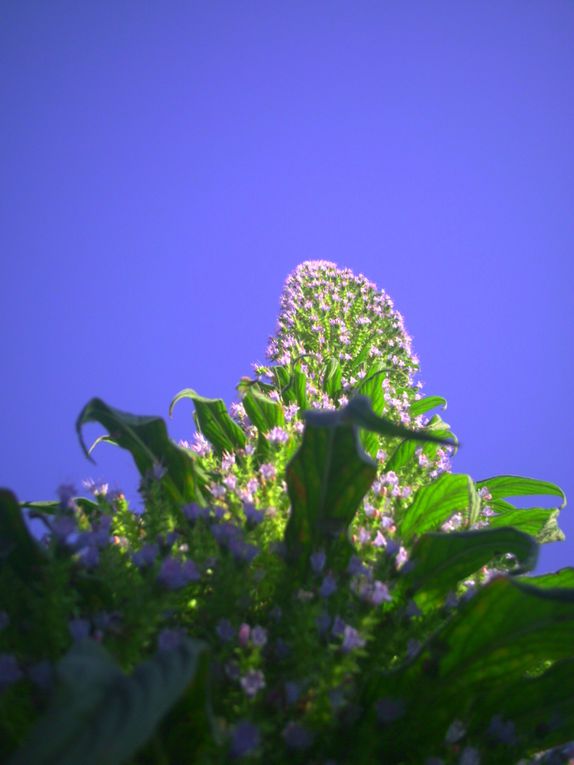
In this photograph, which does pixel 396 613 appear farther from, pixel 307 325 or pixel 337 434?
pixel 307 325

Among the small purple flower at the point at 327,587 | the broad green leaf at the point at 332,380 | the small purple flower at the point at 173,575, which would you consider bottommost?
the small purple flower at the point at 173,575

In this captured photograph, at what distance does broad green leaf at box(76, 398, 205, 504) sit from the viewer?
248 cm

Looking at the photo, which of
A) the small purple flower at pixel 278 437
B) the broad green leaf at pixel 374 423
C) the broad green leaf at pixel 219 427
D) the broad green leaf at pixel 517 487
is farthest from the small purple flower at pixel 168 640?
the broad green leaf at pixel 517 487

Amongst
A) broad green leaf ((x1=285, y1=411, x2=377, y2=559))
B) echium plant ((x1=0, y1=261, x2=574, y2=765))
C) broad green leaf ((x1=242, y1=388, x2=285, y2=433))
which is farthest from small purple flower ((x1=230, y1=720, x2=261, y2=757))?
broad green leaf ((x1=242, y1=388, x2=285, y2=433))

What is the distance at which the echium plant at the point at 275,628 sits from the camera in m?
1.45

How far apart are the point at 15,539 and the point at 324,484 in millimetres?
1211

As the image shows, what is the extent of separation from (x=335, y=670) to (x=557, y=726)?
1.05 m

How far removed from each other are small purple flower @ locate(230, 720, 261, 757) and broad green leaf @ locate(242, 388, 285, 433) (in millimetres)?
2088

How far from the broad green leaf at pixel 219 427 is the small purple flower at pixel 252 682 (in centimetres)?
219

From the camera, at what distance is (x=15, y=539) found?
190 centimetres

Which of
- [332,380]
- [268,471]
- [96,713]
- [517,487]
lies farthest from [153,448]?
[517,487]

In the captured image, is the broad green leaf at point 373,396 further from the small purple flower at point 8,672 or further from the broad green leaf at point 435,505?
the small purple flower at point 8,672

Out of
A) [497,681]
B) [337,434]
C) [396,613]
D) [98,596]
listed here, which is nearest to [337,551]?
[396,613]

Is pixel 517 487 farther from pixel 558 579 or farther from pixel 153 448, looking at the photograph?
pixel 153 448
